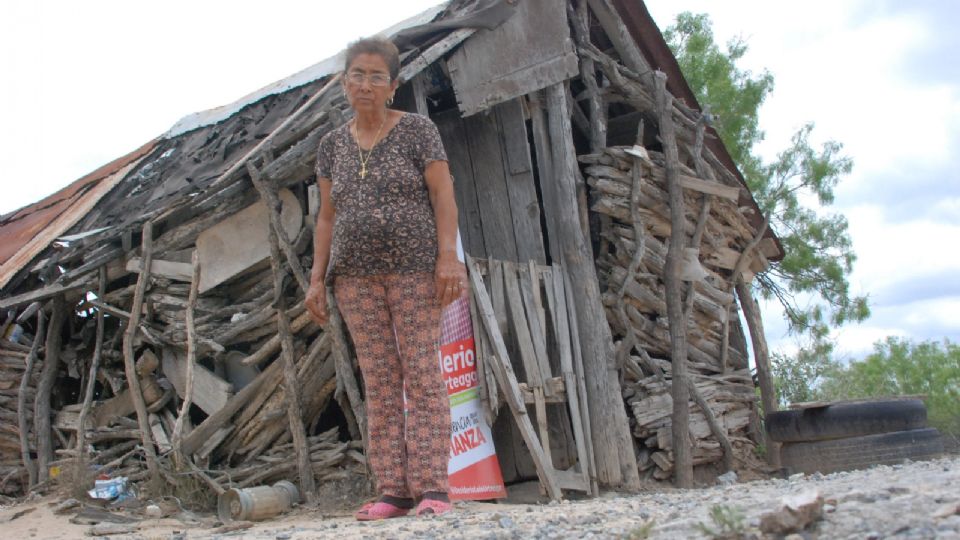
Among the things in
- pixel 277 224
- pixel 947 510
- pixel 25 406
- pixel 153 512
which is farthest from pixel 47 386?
pixel 947 510

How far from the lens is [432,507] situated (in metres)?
3.74

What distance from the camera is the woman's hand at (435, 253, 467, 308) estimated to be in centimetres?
393

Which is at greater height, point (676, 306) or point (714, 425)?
point (676, 306)

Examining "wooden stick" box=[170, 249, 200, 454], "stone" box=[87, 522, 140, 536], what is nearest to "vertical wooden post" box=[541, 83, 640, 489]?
"wooden stick" box=[170, 249, 200, 454]

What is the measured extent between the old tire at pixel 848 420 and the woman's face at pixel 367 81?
3638mm

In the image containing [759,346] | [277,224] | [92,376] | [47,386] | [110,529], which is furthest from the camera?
[759,346]

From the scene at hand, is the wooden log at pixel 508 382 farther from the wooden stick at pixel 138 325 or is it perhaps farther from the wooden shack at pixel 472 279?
the wooden stick at pixel 138 325

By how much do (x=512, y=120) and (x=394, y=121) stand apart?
310 centimetres

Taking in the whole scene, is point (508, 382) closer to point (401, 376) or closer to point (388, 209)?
point (401, 376)

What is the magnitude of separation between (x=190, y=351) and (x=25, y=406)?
7.30 feet

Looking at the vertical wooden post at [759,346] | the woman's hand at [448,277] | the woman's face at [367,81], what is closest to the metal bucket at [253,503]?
the woman's hand at [448,277]

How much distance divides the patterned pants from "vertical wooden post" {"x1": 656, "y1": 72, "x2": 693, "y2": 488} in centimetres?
364

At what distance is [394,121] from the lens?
4.12 m

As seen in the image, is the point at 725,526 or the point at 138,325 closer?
the point at 725,526
